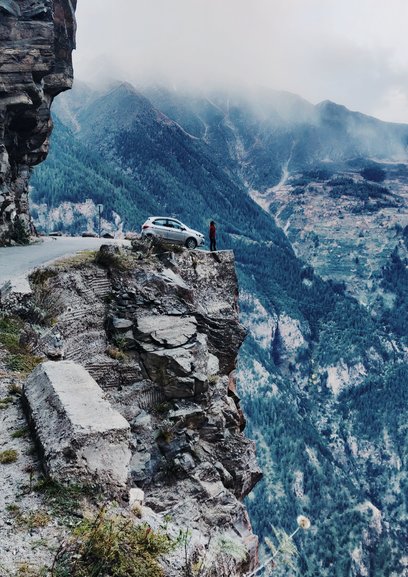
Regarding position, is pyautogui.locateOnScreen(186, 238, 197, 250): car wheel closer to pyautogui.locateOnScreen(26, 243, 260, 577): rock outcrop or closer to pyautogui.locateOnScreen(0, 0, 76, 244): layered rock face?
pyautogui.locateOnScreen(26, 243, 260, 577): rock outcrop

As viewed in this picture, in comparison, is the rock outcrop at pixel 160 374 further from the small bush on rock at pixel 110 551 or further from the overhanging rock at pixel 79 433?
the small bush on rock at pixel 110 551

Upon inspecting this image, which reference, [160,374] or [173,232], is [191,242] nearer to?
[173,232]

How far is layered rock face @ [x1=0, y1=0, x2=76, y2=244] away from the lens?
106 ft

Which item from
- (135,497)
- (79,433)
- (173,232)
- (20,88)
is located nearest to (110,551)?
(135,497)

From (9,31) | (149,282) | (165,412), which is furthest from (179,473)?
(9,31)

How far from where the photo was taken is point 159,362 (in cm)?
1675

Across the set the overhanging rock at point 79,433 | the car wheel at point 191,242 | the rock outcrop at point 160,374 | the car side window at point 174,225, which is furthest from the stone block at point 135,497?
the car side window at point 174,225

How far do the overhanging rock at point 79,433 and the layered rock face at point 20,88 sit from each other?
26.6 meters

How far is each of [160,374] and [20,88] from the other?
2380 cm

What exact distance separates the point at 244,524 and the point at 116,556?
999 cm

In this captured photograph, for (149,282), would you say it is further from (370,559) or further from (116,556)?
(370,559)

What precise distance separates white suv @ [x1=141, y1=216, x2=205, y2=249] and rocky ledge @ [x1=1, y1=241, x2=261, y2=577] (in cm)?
992

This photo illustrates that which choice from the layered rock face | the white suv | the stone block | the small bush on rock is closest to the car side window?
the white suv

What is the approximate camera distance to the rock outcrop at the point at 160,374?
47.2ft
